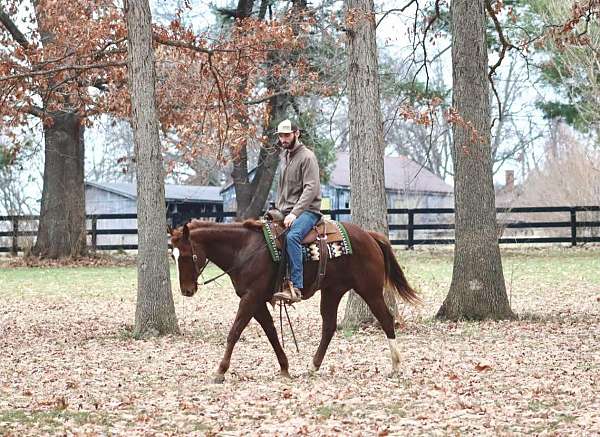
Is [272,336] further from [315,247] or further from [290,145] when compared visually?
[290,145]

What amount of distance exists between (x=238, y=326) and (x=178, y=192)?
139 ft

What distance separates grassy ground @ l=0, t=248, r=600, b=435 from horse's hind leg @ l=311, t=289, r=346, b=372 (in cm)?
20

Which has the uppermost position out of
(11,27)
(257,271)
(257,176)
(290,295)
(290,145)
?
(11,27)

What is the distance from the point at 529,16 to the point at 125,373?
74.9ft

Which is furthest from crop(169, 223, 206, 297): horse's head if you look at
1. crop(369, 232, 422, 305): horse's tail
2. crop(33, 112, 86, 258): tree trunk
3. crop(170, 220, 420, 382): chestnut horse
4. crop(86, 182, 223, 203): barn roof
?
crop(86, 182, 223, 203): barn roof

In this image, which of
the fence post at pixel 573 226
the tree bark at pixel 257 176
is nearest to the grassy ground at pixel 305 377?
the tree bark at pixel 257 176

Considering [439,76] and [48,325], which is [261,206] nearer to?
[48,325]

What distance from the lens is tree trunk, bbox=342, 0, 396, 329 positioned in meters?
13.2

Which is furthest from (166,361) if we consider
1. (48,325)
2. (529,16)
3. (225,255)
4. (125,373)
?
(529,16)

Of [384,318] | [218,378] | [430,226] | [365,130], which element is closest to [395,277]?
[384,318]

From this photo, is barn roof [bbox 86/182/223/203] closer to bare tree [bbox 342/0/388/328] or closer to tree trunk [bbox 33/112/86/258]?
tree trunk [bbox 33/112/86/258]

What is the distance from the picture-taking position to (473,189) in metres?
13.8

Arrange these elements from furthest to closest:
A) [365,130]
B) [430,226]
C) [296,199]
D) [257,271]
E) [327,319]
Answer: [430,226] → [365,130] → [327,319] → [296,199] → [257,271]

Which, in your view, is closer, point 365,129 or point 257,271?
point 257,271
